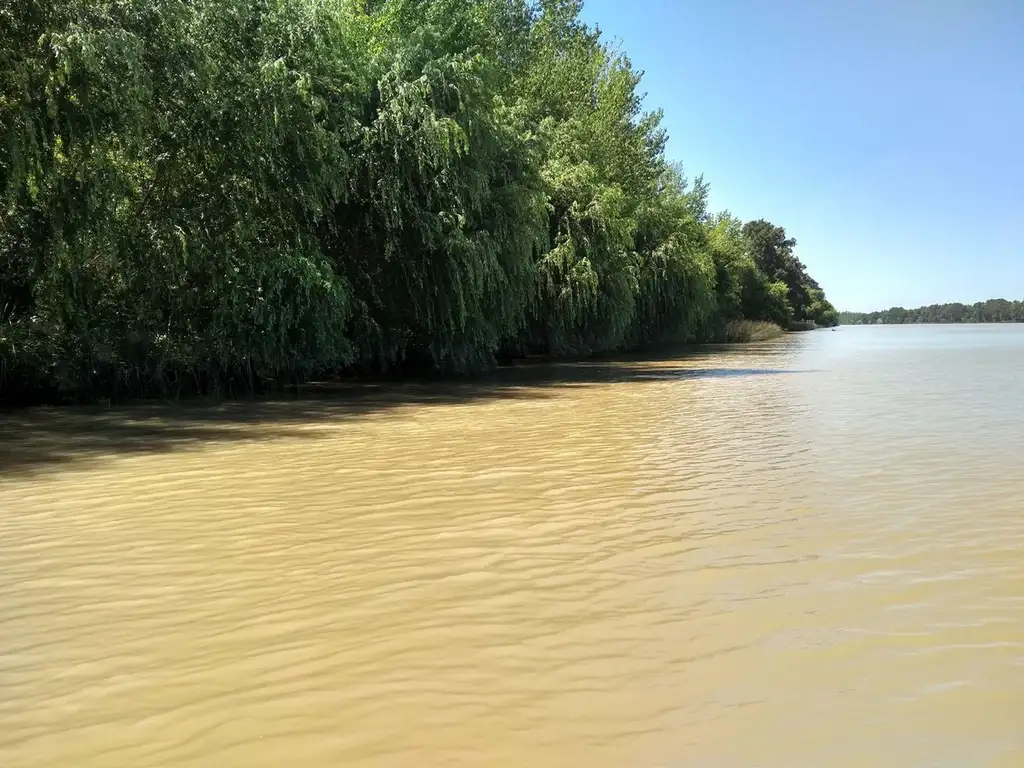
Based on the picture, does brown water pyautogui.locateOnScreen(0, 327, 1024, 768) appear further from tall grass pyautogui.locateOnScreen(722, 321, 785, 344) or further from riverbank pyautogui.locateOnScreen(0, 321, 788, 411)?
tall grass pyautogui.locateOnScreen(722, 321, 785, 344)

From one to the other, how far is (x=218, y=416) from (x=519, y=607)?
10993 mm

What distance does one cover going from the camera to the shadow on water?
10.6 metres

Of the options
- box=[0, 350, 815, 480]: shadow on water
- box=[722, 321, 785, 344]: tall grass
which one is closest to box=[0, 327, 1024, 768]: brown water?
box=[0, 350, 815, 480]: shadow on water

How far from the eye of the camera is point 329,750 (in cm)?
296

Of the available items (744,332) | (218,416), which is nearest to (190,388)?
(218,416)

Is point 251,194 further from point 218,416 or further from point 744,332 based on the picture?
point 744,332

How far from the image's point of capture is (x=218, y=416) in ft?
46.8

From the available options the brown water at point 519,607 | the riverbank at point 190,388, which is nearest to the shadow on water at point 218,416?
the riverbank at point 190,388

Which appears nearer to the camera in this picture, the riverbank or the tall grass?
the riverbank

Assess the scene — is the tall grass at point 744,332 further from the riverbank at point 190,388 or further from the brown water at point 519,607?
the brown water at point 519,607

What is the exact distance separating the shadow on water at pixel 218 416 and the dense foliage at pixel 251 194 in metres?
0.99

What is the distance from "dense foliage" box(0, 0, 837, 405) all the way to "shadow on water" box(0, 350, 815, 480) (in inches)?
39.0

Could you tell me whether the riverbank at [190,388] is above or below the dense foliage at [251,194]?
below

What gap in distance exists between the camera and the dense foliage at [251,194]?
1395cm
